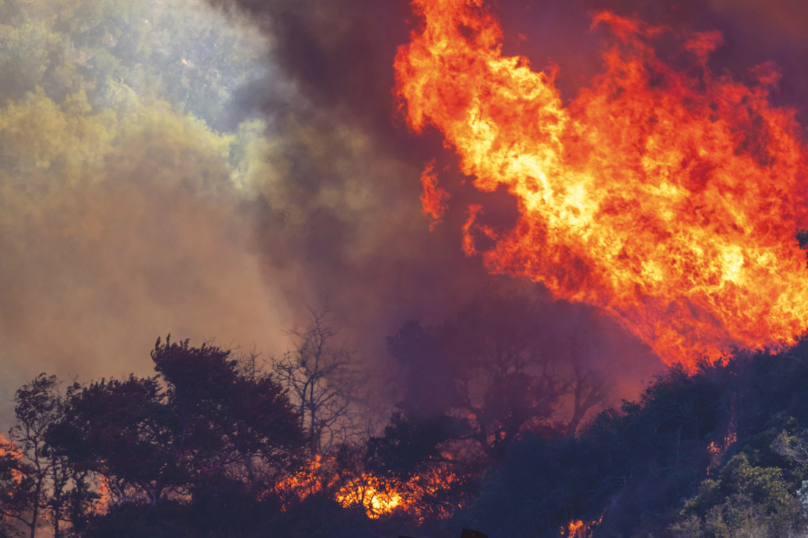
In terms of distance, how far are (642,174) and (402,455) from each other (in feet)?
48.7

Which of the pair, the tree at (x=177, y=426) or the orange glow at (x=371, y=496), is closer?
the tree at (x=177, y=426)

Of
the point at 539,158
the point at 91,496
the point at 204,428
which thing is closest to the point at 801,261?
the point at 539,158

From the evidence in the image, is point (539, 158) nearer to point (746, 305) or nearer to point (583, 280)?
point (583, 280)

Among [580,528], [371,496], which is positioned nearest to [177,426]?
[371,496]

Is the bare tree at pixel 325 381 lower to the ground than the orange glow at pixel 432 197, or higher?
lower

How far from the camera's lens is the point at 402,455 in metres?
26.8

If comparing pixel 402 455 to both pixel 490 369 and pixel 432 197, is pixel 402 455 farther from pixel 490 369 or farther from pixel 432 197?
pixel 432 197

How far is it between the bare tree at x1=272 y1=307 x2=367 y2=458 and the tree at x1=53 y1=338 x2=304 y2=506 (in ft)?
18.8

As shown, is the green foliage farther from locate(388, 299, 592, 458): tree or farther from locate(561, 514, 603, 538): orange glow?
locate(388, 299, 592, 458): tree

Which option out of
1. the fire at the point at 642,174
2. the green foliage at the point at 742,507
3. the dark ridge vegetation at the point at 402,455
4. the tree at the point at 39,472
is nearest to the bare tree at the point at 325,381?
the dark ridge vegetation at the point at 402,455

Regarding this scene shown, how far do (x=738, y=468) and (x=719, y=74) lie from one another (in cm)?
1190

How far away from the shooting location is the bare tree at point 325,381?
32844 millimetres

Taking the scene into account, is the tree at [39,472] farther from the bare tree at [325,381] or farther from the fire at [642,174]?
the fire at [642,174]

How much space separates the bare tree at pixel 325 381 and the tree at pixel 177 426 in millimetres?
5739
